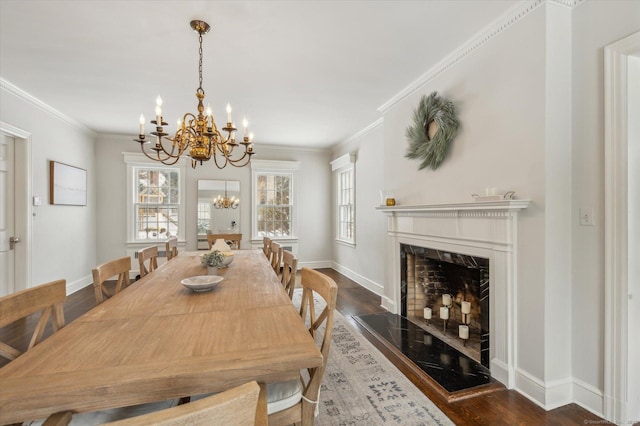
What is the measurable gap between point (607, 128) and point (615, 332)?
3.88 ft

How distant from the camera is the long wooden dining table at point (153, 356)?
83cm

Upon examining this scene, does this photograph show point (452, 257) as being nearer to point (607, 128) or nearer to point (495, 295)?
point (495, 295)

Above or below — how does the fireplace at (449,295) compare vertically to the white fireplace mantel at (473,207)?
below

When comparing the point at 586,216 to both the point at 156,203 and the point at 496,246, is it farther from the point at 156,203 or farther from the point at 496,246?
the point at 156,203

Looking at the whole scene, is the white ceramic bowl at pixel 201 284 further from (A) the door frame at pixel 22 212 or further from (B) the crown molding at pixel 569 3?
(A) the door frame at pixel 22 212

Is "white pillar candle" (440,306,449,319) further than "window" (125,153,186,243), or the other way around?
"window" (125,153,186,243)

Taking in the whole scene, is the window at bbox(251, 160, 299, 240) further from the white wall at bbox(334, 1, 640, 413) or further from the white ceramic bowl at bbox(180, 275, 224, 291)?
the white wall at bbox(334, 1, 640, 413)

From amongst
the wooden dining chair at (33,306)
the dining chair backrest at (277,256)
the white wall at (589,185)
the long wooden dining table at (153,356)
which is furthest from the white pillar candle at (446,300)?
the wooden dining chair at (33,306)

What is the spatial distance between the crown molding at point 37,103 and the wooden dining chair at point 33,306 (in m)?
3.17

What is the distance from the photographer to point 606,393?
1.75m

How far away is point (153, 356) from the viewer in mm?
992

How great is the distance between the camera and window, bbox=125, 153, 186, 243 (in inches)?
213

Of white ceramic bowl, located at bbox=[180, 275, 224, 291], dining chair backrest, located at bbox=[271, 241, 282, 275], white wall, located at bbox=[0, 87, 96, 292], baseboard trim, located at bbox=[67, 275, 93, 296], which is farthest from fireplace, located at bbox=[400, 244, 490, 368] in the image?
baseboard trim, located at bbox=[67, 275, 93, 296]

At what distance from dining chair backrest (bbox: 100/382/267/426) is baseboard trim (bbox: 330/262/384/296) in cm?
400
